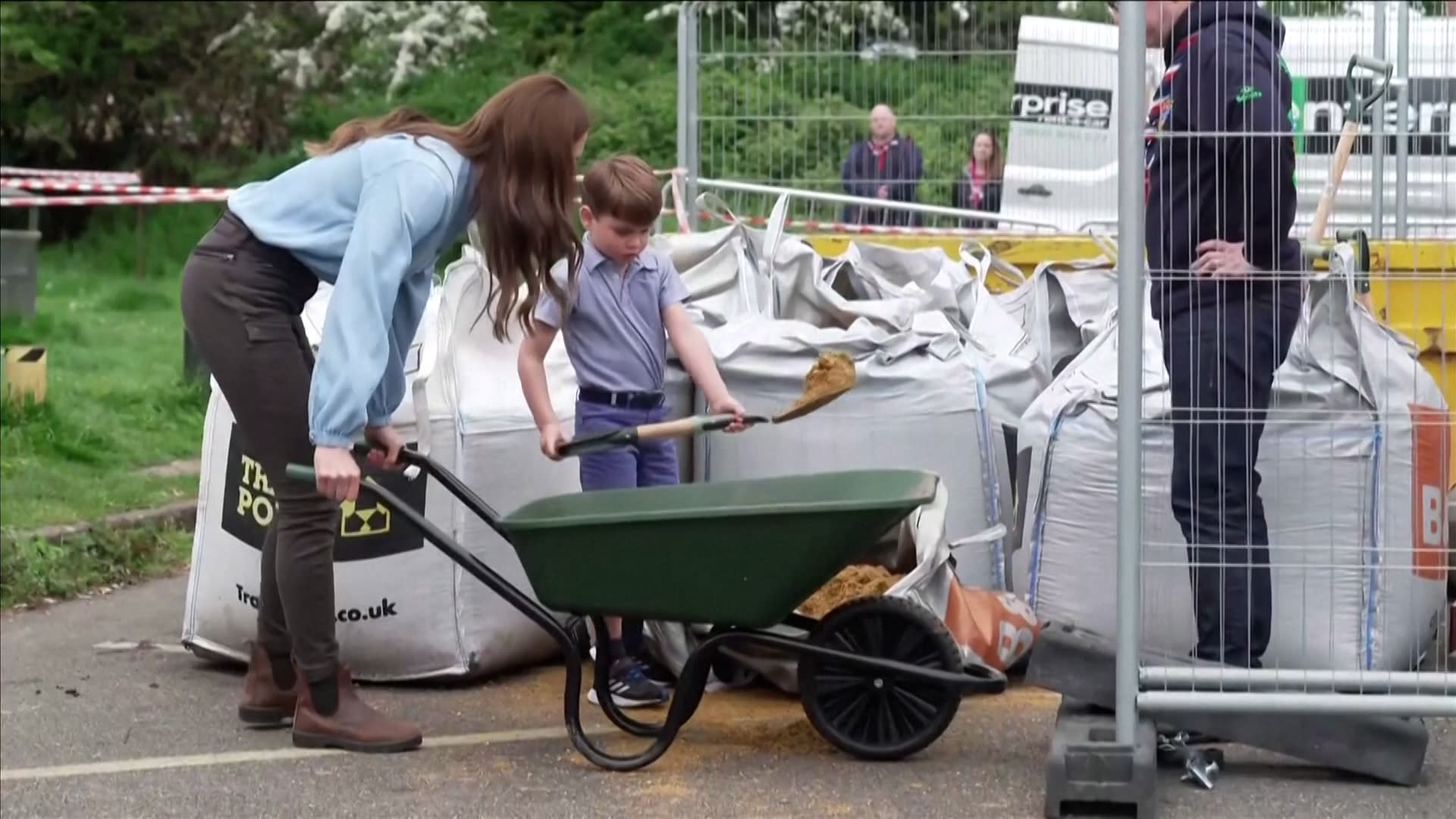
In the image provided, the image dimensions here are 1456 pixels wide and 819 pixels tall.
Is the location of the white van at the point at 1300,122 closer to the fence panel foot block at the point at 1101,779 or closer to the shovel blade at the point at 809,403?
the shovel blade at the point at 809,403

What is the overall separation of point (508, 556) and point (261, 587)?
68 cm

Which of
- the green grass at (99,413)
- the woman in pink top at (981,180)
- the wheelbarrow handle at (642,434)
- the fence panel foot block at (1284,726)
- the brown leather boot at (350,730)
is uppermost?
the woman in pink top at (981,180)

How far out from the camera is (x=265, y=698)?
486 cm

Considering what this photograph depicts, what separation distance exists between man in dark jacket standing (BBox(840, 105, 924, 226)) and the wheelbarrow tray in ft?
15.2

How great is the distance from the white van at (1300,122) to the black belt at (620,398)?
147 centimetres

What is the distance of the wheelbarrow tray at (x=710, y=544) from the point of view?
13.1 ft

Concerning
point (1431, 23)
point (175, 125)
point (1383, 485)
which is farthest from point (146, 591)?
point (175, 125)

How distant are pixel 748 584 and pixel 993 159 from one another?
5753mm

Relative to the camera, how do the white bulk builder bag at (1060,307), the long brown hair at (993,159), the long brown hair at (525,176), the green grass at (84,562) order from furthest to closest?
the long brown hair at (993,159)
the green grass at (84,562)
the white bulk builder bag at (1060,307)
the long brown hair at (525,176)

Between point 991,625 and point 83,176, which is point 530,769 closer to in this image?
point 991,625

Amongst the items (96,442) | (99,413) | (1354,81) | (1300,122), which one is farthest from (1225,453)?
(99,413)

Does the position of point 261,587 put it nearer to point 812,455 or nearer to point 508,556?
point 508,556

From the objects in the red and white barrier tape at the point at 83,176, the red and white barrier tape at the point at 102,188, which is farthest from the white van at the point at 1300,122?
the red and white barrier tape at the point at 83,176

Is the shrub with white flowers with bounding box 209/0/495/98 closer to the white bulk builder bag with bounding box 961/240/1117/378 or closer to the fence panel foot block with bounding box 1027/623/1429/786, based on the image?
the white bulk builder bag with bounding box 961/240/1117/378
